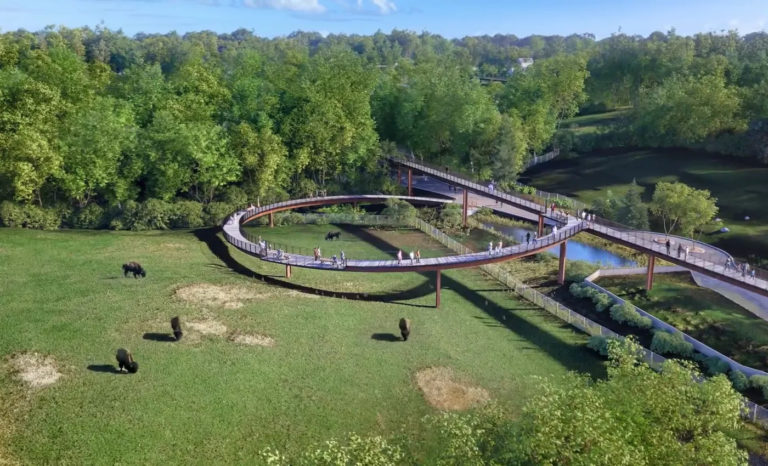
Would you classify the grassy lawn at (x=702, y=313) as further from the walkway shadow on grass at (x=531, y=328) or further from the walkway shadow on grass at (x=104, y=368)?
the walkway shadow on grass at (x=104, y=368)

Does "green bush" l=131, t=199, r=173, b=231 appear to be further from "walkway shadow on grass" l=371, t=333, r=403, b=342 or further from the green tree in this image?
the green tree

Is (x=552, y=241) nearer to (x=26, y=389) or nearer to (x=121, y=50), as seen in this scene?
(x=26, y=389)

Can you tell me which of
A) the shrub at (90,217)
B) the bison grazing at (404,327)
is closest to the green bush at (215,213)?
the shrub at (90,217)

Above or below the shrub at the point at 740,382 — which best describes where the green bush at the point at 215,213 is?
above

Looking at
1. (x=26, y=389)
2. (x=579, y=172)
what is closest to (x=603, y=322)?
(x=26, y=389)

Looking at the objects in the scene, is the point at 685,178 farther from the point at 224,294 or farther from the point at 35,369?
the point at 35,369

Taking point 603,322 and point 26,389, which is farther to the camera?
point 603,322
